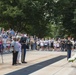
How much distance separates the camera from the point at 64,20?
211 ft

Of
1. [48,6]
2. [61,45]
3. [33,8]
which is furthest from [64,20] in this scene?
[61,45]

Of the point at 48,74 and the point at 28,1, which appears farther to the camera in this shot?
the point at 28,1

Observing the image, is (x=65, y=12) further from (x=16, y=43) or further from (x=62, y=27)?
(x=16, y=43)

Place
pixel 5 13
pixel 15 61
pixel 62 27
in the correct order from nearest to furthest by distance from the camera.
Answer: pixel 15 61
pixel 5 13
pixel 62 27

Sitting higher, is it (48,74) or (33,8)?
(33,8)

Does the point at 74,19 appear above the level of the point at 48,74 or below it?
above

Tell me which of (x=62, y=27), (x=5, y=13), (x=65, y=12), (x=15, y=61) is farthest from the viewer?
(x=62, y=27)

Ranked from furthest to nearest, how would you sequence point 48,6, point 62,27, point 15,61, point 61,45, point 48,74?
point 62,27 → point 48,6 → point 61,45 → point 15,61 → point 48,74

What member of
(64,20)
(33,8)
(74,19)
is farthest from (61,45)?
(64,20)

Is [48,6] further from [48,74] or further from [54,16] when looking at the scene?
[48,74]

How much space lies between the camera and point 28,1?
5400cm

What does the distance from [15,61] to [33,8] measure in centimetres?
3567

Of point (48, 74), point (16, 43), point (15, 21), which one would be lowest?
point (48, 74)

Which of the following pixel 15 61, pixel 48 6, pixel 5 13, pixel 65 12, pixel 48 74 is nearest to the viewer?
pixel 48 74
